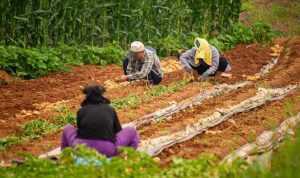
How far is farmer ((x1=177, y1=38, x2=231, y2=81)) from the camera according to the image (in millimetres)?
13414

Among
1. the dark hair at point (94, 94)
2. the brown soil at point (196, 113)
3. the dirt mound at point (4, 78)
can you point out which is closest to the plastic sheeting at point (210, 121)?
the brown soil at point (196, 113)

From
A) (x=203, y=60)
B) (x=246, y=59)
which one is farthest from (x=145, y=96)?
(x=246, y=59)

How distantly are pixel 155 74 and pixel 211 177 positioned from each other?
7.29m

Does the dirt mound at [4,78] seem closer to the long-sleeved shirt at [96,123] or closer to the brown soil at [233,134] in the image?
the brown soil at [233,134]

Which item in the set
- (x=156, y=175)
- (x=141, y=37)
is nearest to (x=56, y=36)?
(x=141, y=37)

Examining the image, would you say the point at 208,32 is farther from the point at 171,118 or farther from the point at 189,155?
the point at 189,155

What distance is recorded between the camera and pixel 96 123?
24.3 feet

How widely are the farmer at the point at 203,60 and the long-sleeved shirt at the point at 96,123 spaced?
6.10 metres

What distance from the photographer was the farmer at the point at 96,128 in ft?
24.3

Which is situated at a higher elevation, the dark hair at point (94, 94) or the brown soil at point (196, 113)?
the dark hair at point (94, 94)

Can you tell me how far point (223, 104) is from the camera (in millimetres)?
11688

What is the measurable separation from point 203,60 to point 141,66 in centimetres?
144

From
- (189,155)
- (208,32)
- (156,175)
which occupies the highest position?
(156,175)

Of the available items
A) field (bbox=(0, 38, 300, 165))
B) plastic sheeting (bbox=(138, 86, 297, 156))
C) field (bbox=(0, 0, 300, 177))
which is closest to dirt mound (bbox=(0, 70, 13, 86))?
field (bbox=(0, 0, 300, 177))
